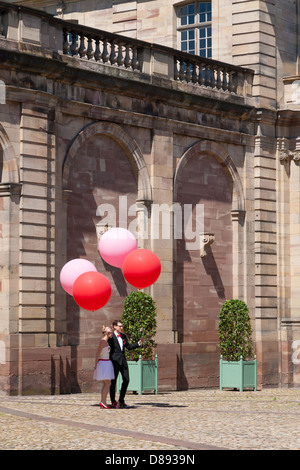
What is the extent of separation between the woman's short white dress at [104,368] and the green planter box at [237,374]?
25.2ft

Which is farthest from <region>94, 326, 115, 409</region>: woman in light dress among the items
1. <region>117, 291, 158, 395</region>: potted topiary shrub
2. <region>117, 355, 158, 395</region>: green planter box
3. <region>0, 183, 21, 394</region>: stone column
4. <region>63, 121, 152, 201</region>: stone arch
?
<region>63, 121, 152, 201</region>: stone arch

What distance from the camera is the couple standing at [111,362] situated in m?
18.7

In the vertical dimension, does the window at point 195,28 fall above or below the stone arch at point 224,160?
above

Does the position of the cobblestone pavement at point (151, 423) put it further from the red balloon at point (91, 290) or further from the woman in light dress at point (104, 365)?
the red balloon at point (91, 290)

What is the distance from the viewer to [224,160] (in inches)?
1088

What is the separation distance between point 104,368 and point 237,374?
25.8ft

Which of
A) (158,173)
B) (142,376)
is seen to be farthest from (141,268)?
(158,173)

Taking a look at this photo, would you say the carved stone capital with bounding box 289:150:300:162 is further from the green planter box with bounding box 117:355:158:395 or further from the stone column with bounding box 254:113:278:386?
the green planter box with bounding box 117:355:158:395

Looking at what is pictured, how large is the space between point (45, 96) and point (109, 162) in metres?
2.87

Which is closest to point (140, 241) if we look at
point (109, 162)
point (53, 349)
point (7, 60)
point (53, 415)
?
point (109, 162)

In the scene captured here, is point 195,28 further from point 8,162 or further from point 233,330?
point 8,162

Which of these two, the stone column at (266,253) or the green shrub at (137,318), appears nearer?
the green shrub at (137,318)

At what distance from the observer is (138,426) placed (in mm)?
16172

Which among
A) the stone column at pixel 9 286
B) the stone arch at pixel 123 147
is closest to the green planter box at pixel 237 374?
the stone arch at pixel 123 147
